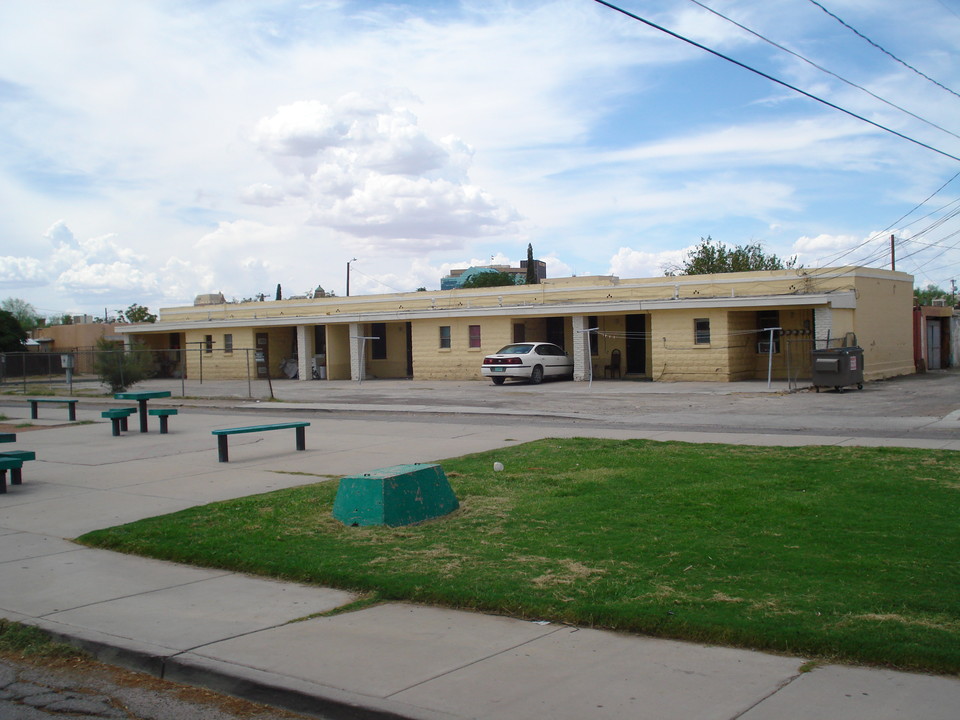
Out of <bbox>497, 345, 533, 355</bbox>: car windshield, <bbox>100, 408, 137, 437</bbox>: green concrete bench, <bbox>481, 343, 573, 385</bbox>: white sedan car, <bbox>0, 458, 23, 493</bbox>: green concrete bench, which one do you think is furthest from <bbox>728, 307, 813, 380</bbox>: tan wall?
<bbox>0, 458, 23, 493</bbox>: green concrete bench

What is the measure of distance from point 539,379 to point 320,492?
2353 cm

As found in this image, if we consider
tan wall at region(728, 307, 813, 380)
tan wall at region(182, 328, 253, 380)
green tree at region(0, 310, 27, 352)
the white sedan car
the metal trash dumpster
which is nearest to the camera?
the metal trash dumpster

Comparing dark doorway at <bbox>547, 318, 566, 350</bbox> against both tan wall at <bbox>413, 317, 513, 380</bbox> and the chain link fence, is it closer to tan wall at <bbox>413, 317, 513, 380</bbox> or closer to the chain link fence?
tan wall at <bbox>413, 317, 513, 380</bbox>

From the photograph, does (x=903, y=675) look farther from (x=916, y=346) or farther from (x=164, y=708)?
(x=916, y=346)

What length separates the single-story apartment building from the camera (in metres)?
30.5

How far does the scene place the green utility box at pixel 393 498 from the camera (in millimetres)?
8602

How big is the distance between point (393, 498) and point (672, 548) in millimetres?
2893

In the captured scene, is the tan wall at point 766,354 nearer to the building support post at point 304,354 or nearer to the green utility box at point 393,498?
the building support post at point 304,354

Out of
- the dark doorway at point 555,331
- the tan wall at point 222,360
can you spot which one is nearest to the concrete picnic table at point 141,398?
the dark doorway at point 555,331

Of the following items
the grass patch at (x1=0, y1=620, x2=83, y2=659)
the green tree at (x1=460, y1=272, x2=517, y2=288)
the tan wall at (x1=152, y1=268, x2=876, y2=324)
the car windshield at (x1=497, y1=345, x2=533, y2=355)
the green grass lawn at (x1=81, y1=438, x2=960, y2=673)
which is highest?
the green tree at (x1=460, y1=272, x2=517, y2=288)

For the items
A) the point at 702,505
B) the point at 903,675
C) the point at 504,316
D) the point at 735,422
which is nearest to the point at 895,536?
the point at 702,505

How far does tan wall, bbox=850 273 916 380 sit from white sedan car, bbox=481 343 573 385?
435 inches

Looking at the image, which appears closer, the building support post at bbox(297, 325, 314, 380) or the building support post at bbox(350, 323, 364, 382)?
the building support post at bbox(350, 323, 364, 382)

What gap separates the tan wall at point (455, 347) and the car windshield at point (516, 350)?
247cm
